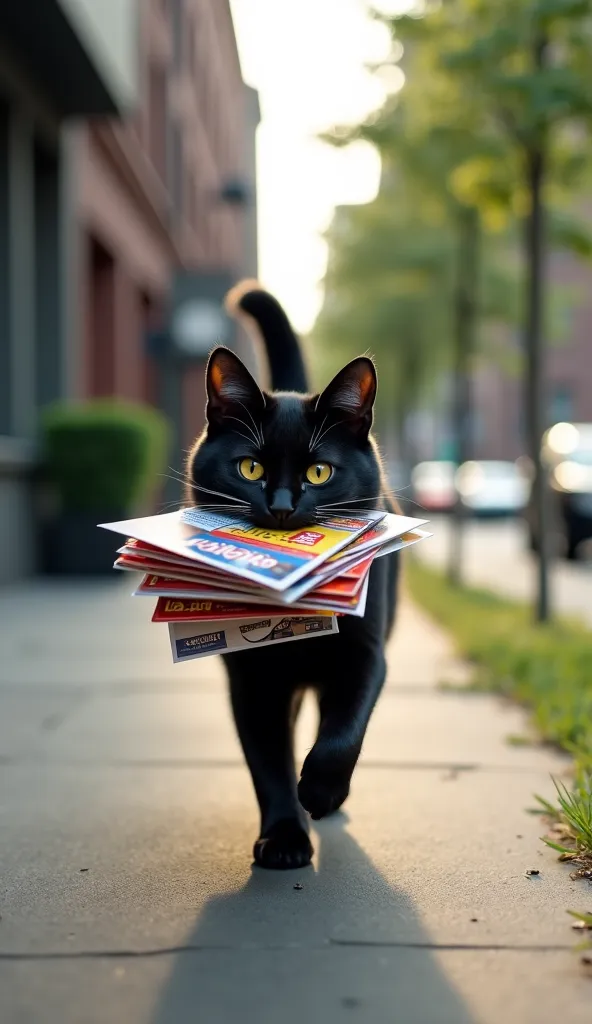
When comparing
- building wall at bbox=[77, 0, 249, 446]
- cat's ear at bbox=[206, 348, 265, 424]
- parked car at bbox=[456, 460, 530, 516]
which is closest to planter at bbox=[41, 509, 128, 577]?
building wall at bbox=[77, 0, 249, 446]

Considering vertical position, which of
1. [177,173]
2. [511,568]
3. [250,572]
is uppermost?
[177,173]

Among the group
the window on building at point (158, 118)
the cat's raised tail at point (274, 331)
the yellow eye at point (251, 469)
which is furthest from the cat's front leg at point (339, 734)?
the window on building at point (158, 118)

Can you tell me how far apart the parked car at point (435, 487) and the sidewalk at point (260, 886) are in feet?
67.5

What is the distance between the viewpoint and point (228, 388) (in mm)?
2449

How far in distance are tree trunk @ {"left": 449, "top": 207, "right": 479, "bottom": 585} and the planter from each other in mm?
3344

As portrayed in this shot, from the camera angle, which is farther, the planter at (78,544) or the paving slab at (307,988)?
the planter at (78,544)

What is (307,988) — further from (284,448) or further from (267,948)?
(284,448)

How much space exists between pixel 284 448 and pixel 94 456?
7409 millimetres

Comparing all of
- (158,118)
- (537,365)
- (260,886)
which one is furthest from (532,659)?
(158,118)

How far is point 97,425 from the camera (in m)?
9.50

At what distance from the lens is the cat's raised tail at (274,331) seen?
132 inches


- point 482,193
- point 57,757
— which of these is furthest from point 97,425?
point 57,757

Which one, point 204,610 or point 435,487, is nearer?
point 204,610

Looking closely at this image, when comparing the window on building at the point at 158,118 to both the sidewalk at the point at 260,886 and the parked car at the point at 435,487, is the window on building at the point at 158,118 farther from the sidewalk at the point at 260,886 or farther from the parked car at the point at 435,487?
the sidewalk at the point at 260,886
